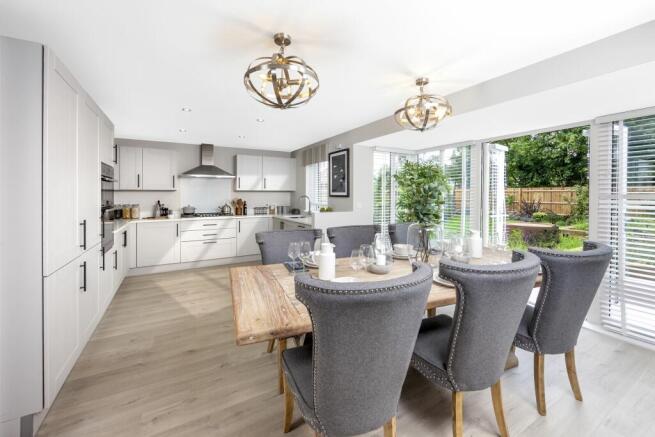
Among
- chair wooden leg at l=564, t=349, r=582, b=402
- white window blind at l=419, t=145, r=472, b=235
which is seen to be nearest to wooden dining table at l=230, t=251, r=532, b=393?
chair wooden leg at l=564, t=349, r=582, b=402

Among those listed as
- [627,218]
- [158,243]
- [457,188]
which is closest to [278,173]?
[158,243]

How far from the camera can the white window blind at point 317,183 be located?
5.50m

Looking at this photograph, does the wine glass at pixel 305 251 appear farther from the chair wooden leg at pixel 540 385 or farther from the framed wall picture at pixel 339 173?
the framed wall picture at pixel 339 173

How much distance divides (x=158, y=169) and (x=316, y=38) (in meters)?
4.26

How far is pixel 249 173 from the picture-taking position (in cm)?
588

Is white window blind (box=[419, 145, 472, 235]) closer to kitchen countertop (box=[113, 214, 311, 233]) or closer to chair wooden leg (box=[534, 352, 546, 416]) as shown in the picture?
kitchen countertop (box=[113, 214, 311, 233])

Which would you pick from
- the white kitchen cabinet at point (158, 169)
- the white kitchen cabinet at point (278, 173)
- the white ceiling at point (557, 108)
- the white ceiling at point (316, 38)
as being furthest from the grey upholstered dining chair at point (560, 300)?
the white kitchen cabinet at point (158, 169)

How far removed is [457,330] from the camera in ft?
4.25

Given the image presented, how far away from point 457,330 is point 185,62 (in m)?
2.50

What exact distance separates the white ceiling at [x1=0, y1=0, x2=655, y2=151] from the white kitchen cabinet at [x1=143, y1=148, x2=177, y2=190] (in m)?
2.10

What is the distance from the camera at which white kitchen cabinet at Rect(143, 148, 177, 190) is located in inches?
196

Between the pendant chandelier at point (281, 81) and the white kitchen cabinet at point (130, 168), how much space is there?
13.4ft

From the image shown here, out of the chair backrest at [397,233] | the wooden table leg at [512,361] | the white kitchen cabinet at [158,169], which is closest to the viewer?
the wooden table leg at [512,361]

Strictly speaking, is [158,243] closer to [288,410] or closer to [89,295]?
[89,295]
